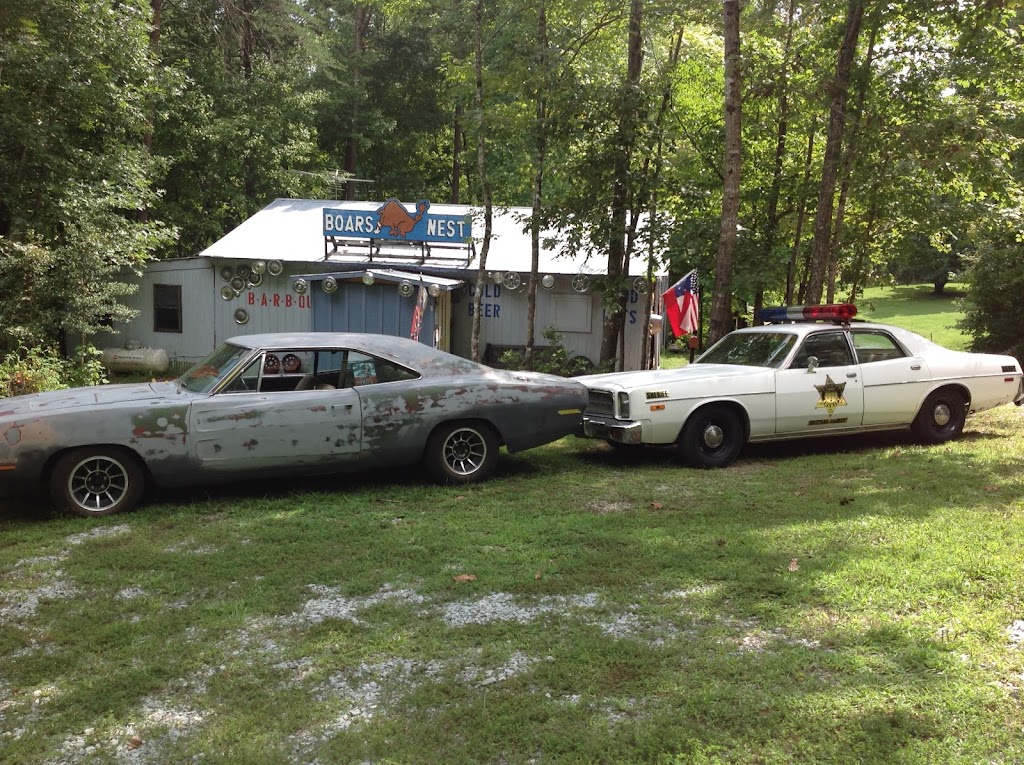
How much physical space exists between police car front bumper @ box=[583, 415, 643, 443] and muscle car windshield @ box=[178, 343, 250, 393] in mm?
3444

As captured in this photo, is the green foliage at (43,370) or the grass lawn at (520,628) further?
the green foliage at (43,370)

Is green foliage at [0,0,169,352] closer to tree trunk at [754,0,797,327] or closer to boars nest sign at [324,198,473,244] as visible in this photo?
boars nest sign at [324,198,473,244]

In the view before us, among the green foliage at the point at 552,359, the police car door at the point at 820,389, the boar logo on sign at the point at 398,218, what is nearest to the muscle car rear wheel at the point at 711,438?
the police car door at the point at 820,389

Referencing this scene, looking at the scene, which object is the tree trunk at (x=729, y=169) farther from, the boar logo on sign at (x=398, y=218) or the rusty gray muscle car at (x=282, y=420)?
the boar logo on sign at (x=398, y=218)

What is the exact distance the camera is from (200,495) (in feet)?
23.8

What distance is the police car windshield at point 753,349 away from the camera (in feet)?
29.7

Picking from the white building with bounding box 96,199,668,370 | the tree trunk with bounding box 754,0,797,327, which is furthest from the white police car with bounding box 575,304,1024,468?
the white building with bounding box 96,199,668,370

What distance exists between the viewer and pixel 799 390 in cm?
880

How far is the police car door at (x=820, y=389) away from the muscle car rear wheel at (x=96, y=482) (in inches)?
243

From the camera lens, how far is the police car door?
878cm

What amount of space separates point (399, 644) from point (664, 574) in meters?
1.78

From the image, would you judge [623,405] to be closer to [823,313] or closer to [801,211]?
Answer: [823,313]

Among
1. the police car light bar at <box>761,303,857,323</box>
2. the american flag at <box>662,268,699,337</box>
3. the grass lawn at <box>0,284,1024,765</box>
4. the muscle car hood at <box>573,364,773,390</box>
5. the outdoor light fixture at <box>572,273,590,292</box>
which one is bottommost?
the grass lawn at <box>0,284,1024,765</box>

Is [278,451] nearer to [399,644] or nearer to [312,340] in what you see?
[312,340]
